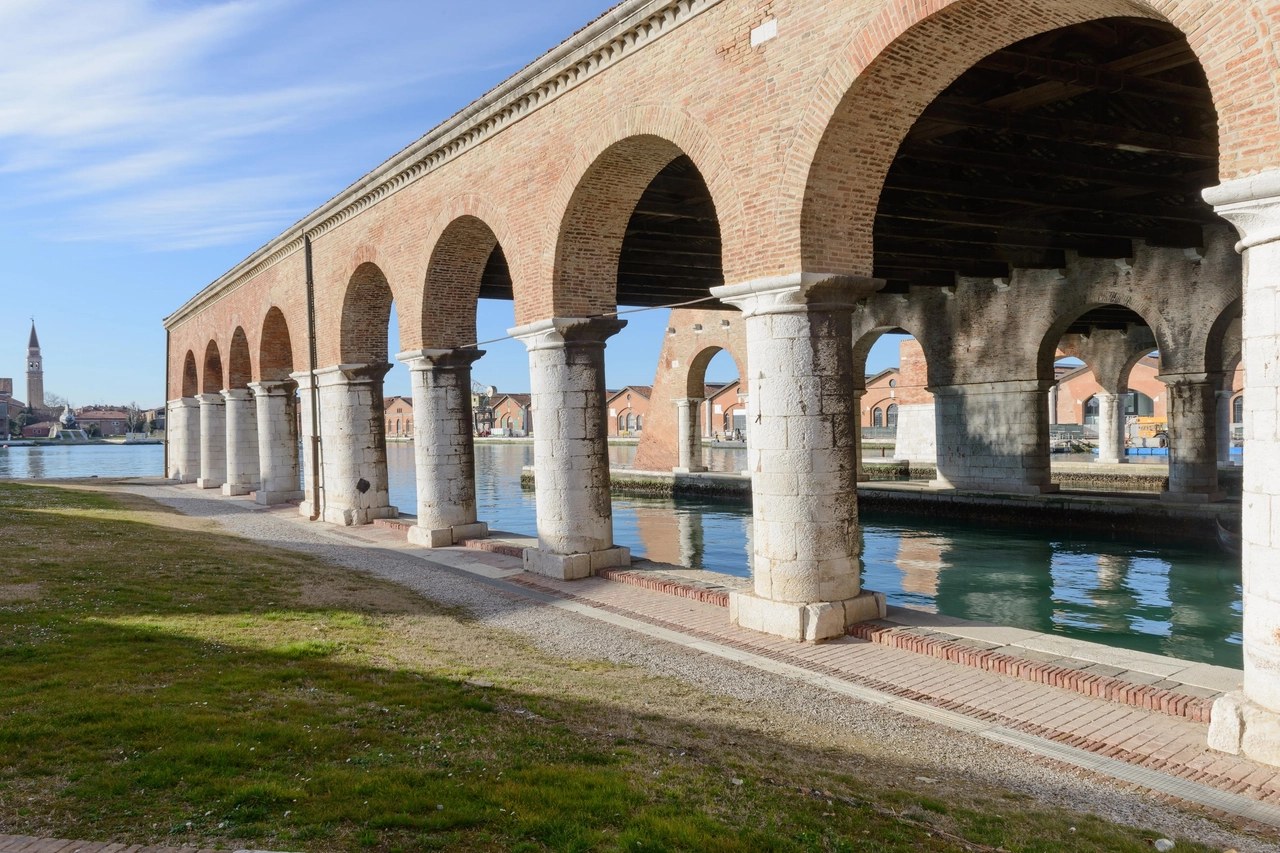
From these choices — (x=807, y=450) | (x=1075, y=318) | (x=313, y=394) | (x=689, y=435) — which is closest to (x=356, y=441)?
(x=313, y=394)

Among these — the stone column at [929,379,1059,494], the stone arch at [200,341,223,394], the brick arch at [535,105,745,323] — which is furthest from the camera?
the stone arch at [200,341,223,394]

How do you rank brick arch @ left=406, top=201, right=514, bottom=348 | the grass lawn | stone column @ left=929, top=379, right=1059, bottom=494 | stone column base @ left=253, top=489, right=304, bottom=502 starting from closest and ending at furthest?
the grass lawn, brick arch @ left=406, top=201, right=514, bottom=348, stone column @ left=929, top=379, right=1059, bottom=494, stone column base @ left=253, top=489, right=304, bottom=502

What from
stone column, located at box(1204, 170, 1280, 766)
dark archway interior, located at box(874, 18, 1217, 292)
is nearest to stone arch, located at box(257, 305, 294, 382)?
dark archway interior, located at box(874, 18, 1217, 292)

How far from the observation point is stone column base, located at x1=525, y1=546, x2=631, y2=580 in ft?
39.8

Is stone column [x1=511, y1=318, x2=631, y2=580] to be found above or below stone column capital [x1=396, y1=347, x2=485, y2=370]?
below

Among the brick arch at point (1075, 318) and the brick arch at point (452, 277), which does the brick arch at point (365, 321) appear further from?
the brick arch at point (1075, 318)

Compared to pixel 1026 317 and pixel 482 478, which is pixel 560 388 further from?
pixel 482 478

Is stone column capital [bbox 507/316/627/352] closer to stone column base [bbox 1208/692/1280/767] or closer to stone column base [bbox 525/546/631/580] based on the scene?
Answer: stone column base [bbox 525/546/631/580]

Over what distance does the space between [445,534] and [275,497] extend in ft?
35.6

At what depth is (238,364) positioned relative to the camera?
27.7 m

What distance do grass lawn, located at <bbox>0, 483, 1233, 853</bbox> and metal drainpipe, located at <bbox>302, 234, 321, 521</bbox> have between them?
439 inches

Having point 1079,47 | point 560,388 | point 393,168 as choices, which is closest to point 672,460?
point 393,168

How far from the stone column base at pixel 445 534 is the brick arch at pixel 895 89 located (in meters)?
8.98

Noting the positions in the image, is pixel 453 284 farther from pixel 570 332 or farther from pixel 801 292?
pixel 801 292
